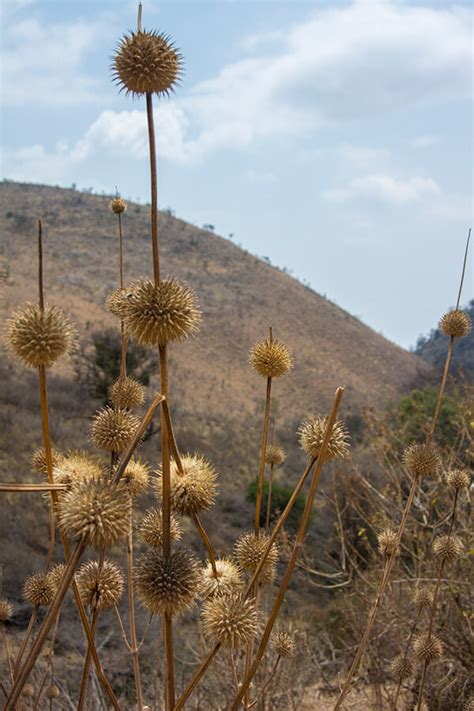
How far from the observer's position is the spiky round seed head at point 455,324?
147 inches

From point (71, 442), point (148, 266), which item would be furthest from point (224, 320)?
point (71, 442)

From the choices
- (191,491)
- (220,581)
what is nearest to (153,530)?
(220,581)

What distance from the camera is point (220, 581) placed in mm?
2387

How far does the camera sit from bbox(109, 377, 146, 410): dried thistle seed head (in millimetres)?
2594

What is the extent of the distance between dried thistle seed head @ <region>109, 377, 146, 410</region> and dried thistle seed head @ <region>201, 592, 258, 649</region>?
3.06ft

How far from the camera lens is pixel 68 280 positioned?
47156 millimetres

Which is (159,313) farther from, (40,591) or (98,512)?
(40,591)

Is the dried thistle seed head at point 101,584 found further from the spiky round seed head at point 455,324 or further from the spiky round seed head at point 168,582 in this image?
the spiky round seed head at point 455,324

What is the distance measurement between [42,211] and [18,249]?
11.9m

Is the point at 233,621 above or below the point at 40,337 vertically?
below

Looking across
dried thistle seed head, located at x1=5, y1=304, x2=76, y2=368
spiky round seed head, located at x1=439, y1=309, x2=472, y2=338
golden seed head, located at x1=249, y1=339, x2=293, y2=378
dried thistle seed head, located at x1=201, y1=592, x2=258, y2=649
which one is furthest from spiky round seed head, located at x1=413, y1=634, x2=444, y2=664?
dried thistle seed head, located at x1=5, y1=304, x2=76, y2=368

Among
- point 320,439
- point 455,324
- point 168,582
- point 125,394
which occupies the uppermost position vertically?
point 455,324

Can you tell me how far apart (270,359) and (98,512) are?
153 centimetres

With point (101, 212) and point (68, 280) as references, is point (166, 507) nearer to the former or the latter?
point (68, 280)
